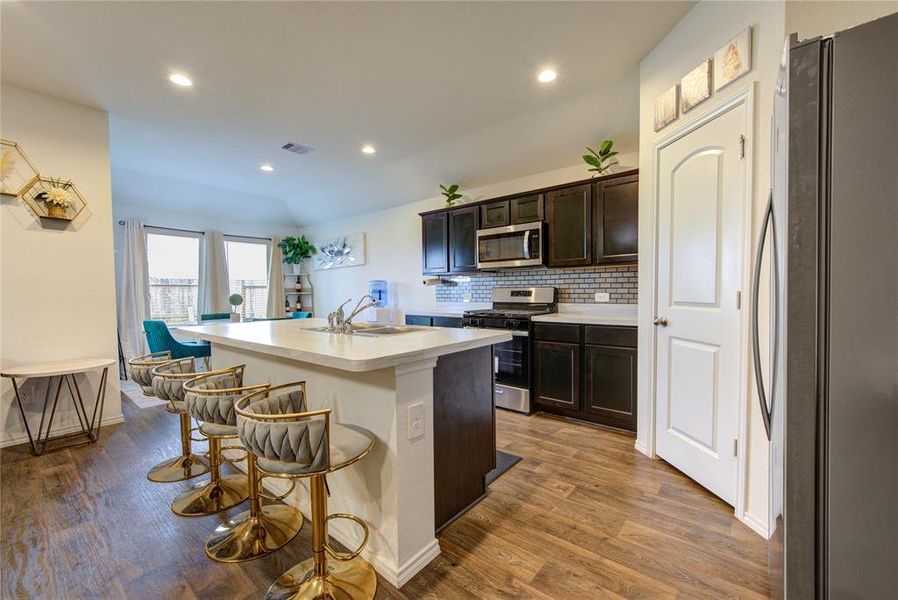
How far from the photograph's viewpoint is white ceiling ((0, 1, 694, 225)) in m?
2.15

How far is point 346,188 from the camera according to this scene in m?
5.62

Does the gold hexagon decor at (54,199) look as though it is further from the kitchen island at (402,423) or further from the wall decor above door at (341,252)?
the wall decor above door at (341,252)

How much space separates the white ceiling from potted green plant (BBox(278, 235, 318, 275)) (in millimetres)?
2361

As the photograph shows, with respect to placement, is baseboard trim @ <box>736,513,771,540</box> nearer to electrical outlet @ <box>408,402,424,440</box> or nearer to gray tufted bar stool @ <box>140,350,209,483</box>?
electrical outlet @ <box>408,402,424,440</box>

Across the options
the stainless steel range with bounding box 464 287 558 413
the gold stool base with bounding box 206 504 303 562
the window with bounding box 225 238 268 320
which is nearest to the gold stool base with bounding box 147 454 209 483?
the gold stool base with bounding box 206 504 303 562

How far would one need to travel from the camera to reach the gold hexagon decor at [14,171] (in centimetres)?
284

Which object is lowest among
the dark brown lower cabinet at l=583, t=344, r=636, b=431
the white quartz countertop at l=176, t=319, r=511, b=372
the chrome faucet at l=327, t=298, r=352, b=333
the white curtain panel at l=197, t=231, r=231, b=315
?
the dark brown lower cabinet at l=583, t=344, r=636, b=431

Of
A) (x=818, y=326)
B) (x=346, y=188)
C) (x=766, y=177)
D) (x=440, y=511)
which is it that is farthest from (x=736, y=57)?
(x=346, y=188)

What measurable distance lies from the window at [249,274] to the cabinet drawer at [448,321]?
3.95 metres

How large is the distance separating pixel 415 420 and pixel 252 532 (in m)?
1.02

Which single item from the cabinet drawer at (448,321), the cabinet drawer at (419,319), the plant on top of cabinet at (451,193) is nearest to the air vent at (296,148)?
the plant on top of cabinet at (451,193)

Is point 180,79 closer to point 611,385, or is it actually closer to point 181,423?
point 181,423

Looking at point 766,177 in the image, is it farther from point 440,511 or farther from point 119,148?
point 119,148

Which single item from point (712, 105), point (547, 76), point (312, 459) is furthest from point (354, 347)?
point (547, 76)
